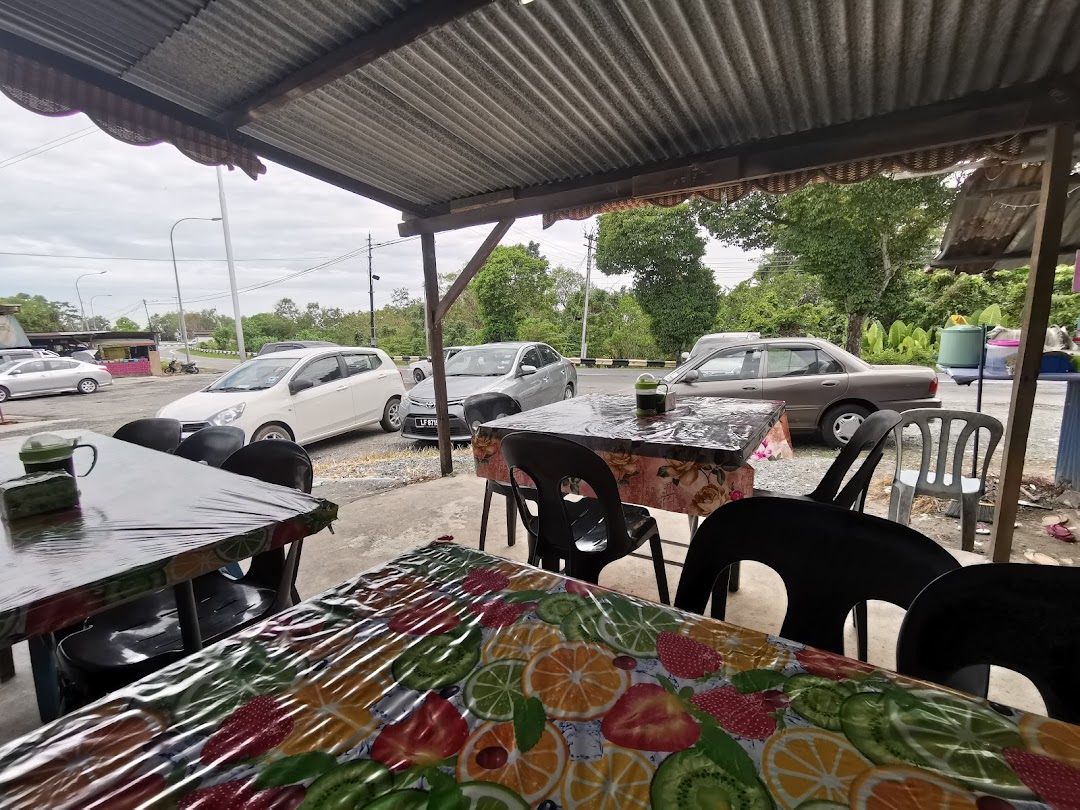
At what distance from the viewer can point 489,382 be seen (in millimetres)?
5992

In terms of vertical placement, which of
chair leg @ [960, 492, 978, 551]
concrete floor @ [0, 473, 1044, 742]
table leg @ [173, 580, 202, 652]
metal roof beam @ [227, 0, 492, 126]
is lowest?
concrete floor @ [0, 473, 1044, 742]

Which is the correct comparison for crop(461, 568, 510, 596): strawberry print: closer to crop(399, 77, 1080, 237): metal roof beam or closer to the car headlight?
crop(399, 77, 1080, 237): metal roof beam

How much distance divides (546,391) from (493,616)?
229 inches

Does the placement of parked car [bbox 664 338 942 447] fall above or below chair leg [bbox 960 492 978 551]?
above

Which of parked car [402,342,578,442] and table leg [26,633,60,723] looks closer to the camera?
table leg [26,633,60,723]

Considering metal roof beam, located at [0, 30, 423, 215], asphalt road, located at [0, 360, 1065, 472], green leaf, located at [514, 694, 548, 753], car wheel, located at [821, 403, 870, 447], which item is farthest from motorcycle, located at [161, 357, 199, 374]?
green leaf, located at [514, 694, 548, 753]

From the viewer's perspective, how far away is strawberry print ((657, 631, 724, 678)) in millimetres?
730

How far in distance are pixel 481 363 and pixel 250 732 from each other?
6033mm

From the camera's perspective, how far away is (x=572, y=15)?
1782 mm

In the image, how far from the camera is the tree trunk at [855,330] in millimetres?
11616

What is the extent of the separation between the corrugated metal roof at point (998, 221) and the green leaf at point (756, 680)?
321 cm

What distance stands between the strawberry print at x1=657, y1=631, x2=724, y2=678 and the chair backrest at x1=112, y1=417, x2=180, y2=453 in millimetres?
3037

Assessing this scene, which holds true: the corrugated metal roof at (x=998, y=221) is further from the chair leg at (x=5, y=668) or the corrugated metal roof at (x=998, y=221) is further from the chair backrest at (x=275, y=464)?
the chair leg at (x=5, y=668)

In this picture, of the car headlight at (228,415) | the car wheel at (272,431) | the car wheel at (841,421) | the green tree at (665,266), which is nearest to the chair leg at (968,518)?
the car wheel at (841,421)
